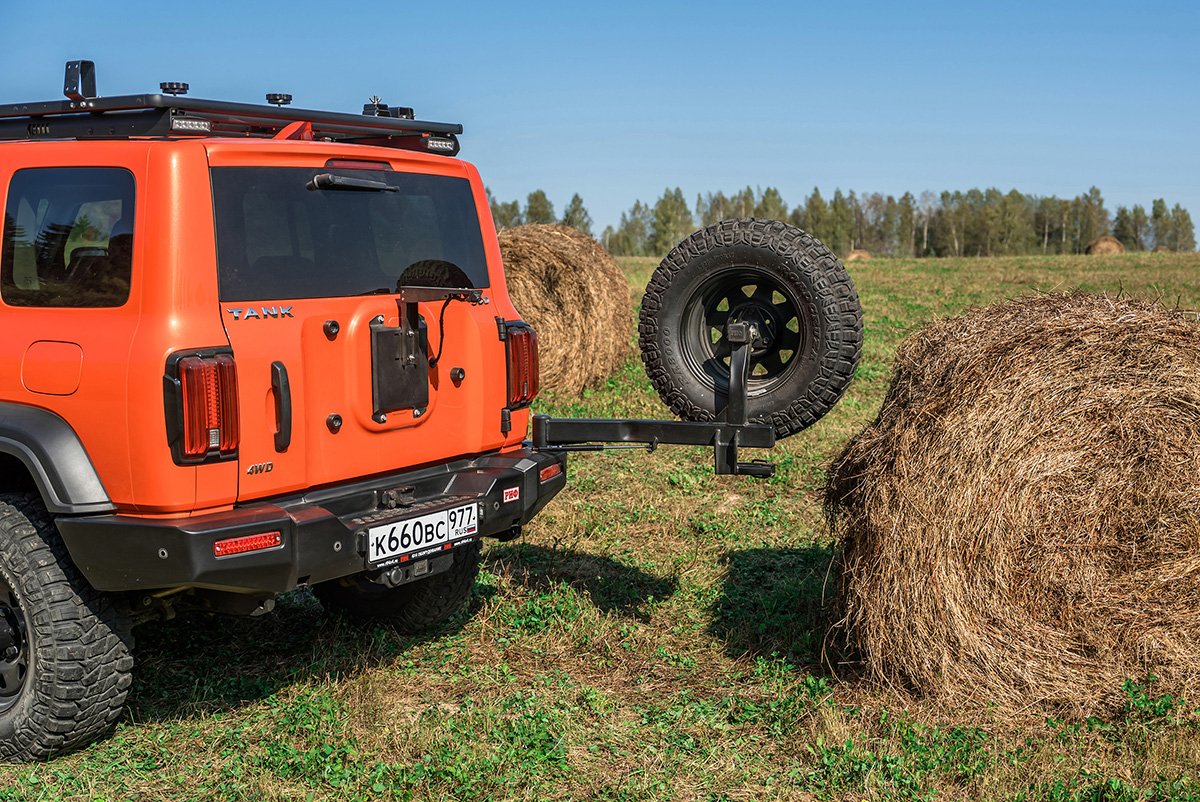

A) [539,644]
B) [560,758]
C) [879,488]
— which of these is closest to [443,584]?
[539,644]

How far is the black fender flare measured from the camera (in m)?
3.58

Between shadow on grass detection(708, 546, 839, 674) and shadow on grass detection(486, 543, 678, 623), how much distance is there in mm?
436

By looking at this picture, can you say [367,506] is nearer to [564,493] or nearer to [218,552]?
[218,552]

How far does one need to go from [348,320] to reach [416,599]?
6.06 ft

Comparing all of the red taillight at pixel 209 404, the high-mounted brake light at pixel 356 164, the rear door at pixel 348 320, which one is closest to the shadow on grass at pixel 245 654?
the rear door at pixel 348 320

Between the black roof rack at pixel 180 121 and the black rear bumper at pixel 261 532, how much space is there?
4.90ft

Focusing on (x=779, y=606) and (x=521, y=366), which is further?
(x=779, y=606)

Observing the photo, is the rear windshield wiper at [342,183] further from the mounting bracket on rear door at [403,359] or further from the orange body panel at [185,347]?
the mounting bracket on rear door at [403,359]

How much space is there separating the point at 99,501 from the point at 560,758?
2008mm

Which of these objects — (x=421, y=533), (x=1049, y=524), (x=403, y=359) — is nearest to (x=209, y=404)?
(x=403, y=359)

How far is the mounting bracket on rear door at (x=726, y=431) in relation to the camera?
4.85 m

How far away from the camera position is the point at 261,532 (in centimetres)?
365

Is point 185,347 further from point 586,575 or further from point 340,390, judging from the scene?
point 586,575

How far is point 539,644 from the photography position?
5285 millimetres
